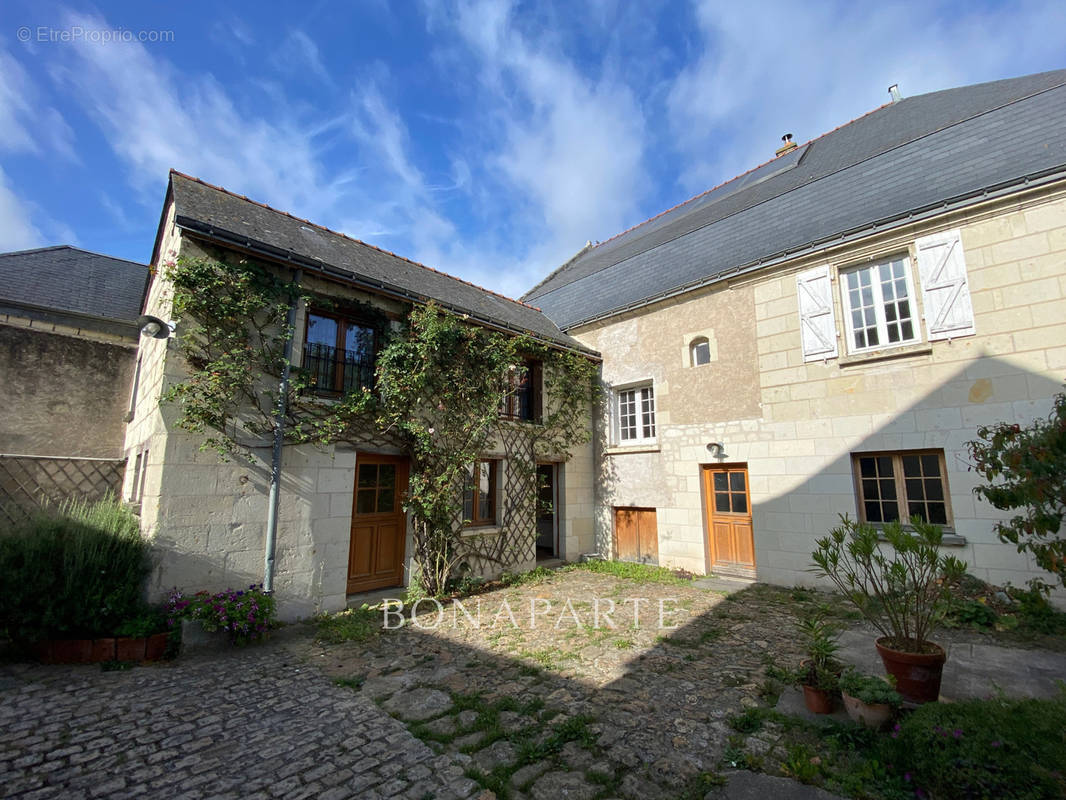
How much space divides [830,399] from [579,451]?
4.64 meters

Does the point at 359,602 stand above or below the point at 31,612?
below

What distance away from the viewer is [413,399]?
675 centimetres

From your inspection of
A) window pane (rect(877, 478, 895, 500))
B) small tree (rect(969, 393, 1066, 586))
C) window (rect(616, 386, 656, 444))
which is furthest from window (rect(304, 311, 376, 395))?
window pane (rect(877, 478, 895, 500))

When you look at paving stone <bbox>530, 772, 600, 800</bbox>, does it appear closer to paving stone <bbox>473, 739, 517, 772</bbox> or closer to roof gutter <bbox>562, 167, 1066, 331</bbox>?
paving stone <bbox>473, 739, 517, 772</bbox>

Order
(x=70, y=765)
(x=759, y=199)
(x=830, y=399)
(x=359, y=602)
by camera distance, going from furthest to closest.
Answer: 1. (x=759, y=199)
2. (x=830, y=399)
3. (x=359, y=602)
4. (x=70, y=765)

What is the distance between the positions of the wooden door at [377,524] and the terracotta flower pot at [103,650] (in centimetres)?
244

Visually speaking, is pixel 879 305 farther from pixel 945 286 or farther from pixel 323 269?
pixel 323 269

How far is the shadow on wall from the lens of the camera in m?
5.61

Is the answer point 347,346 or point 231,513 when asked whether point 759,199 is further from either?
point 231,513

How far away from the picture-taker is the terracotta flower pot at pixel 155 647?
4438mm

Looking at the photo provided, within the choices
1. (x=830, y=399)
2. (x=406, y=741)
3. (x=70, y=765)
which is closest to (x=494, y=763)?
(x=406, y=741)

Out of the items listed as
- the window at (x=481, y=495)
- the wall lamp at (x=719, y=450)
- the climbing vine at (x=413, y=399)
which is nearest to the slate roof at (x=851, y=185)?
the wall lamp at (x=719, y=450)

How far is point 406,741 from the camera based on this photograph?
10.4 ft

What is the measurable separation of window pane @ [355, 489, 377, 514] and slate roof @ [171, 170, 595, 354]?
2.91m
